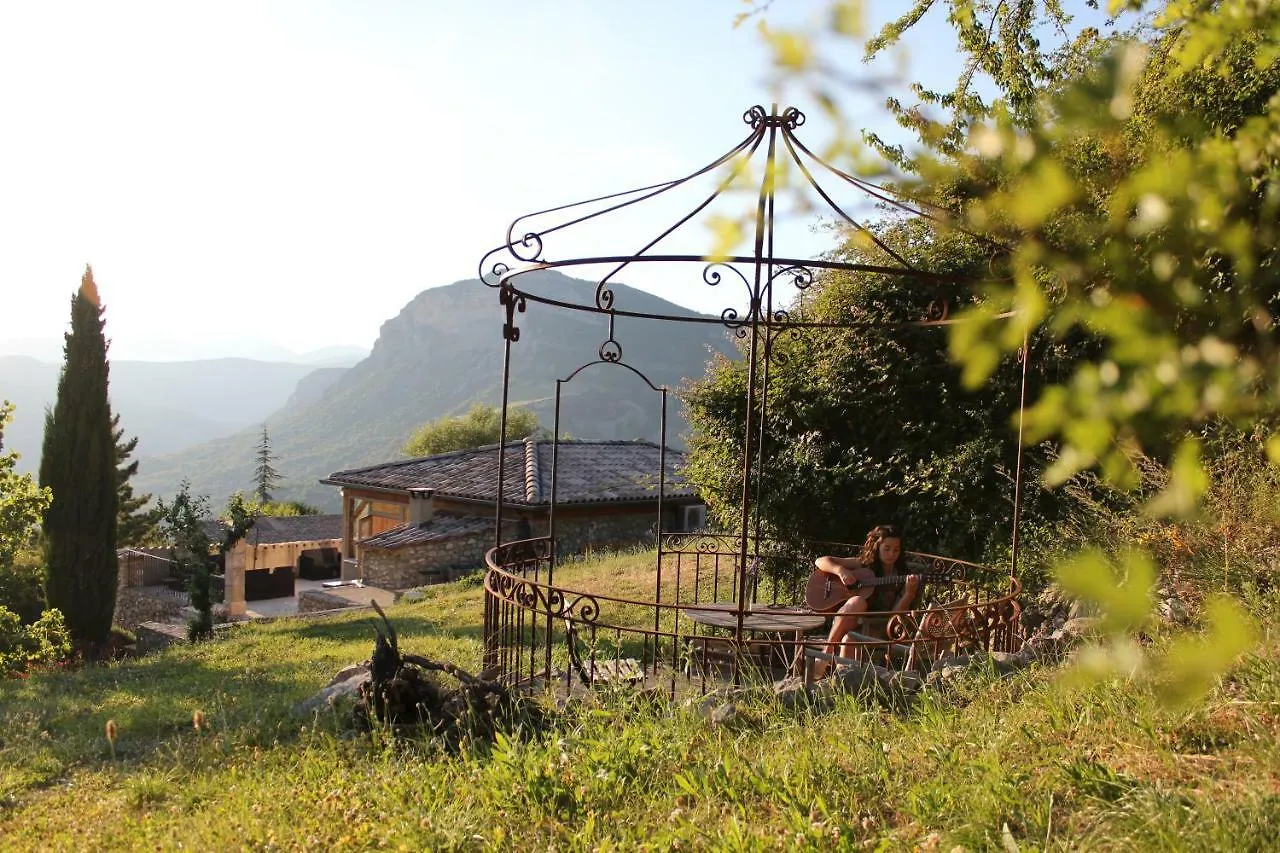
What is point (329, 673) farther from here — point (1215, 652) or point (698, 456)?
point (1215, 652)

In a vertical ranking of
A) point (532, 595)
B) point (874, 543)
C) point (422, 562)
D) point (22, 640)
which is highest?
point (874, 543)

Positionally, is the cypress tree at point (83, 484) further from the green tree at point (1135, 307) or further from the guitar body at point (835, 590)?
the green tree at point (1135, 307)

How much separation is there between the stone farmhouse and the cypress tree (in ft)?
17.7

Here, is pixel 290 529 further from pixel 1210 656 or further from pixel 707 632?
pixel 1210 656

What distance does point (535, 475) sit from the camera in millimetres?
22297

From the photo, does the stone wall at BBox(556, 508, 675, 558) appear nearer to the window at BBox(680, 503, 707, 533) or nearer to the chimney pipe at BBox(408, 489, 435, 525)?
the window at BBox(680, 503, 707, 533)

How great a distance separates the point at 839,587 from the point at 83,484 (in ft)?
55.3

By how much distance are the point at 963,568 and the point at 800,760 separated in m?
5.12

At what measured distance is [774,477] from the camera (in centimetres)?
1008

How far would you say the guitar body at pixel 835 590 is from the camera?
21.5 ft

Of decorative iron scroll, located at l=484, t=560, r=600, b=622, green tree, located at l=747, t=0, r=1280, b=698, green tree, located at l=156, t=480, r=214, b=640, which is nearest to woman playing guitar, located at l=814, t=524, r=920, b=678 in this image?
decorative iron scroll, located at l=484, t=560, r=600, b=622

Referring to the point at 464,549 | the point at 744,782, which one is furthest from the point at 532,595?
the point at 464,549

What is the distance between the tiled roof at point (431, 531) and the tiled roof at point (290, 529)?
16295mm

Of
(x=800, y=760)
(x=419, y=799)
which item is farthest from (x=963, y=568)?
(x=419, y=799)
